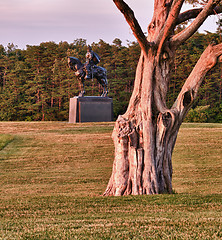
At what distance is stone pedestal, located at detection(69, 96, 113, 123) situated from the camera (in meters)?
23.0

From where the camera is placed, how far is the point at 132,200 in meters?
6.22

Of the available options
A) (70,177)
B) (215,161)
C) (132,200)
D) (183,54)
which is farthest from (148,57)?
(183,54)

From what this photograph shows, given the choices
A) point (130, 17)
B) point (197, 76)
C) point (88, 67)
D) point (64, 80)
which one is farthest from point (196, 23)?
point (64, 80)

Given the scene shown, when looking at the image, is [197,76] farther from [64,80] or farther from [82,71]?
[64,80]

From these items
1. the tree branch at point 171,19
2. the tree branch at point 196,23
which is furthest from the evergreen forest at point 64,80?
the tree branch at point 171,19

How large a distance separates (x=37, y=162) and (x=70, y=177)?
7.99ft

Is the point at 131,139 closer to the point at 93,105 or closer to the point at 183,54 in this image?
the point at 93,105

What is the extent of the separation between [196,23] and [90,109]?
16.4 meters

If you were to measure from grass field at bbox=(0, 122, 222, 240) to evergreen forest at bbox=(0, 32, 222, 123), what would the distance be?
1572 cm

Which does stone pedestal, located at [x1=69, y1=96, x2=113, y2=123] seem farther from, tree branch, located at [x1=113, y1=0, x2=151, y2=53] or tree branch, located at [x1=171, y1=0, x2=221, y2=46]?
tree branch, located at [x1=113, y1=0, x2=151, y2=53]

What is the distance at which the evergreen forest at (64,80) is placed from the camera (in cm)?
3438

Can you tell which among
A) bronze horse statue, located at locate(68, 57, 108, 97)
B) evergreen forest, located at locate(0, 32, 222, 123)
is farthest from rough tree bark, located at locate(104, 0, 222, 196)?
evergreen forest, located at locate(0, 32, 222, 123)

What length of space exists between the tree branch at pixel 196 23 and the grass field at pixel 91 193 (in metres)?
3.12

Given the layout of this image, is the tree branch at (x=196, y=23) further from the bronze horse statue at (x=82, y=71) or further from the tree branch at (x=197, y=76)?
the bronze horse statue at (x=82, y=71)
